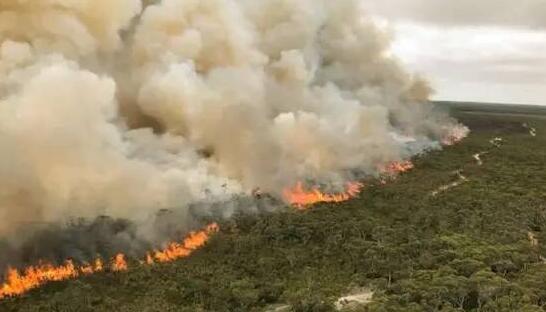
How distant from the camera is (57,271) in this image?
48156 mm

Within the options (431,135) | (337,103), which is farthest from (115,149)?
(431,135)

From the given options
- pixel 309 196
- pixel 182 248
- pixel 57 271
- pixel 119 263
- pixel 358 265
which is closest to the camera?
pixel 57 271

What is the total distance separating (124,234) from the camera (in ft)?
173

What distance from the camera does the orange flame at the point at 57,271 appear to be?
151 feet

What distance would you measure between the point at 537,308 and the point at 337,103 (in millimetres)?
57671

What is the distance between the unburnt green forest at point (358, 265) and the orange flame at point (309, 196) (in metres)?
1.93

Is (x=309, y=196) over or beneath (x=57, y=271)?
over

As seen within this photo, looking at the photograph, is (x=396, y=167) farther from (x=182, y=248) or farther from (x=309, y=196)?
(x=182, y=248)

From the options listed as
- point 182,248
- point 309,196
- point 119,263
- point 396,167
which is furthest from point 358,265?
point 396,167

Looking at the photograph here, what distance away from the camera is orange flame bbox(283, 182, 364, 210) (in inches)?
2829

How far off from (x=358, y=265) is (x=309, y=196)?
23242 mm

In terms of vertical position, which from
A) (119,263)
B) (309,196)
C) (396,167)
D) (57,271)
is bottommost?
(119,263)

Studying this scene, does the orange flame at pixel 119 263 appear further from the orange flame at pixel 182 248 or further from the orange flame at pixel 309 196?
the orange flame at pixel 309 196

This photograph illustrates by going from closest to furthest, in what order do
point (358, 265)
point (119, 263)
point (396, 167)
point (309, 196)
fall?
1. point (119, 263)
2. point (358, 265)
3. point (309, 196)
4. point (396, 167)
